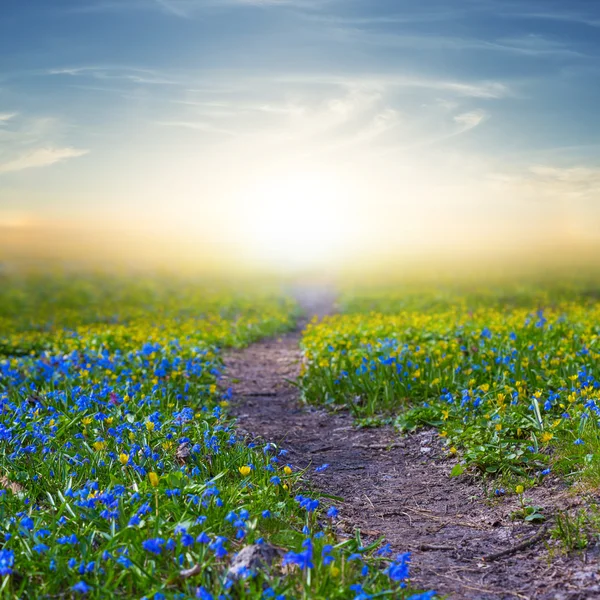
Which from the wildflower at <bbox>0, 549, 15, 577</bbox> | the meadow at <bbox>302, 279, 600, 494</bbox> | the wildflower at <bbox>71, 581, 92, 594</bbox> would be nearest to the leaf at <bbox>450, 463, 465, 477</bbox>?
the meadow at <bbox>302, 279, 600, 494</bbox>

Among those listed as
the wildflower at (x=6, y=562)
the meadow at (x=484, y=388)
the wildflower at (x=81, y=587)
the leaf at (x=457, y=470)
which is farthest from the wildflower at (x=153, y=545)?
the leaf at (x=457, y=470)

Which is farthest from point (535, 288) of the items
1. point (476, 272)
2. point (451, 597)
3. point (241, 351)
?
point (451, 597)

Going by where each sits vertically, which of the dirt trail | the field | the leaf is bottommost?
the dirt trail

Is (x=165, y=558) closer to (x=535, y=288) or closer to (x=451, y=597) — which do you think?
(x=451, y=597)

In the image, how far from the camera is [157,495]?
3527mm

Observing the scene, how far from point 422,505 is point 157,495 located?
6.78 ft

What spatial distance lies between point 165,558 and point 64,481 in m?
1.35

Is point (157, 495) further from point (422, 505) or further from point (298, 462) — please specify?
point (422, 505)

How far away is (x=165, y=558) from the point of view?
3.05 m

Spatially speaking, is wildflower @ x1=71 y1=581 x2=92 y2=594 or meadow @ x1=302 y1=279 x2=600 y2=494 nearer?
wildflower @ x1=71 y1=581 x2=92 y2=594

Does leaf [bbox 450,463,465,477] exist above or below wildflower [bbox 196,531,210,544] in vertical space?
below

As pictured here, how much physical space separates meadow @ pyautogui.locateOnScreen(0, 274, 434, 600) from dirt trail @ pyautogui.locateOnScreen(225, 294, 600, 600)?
0.88 feet

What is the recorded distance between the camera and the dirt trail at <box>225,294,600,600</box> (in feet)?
11.2

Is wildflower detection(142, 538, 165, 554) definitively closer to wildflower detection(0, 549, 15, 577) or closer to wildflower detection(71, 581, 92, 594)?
wildflower detection(71, 581, 92, 594)
